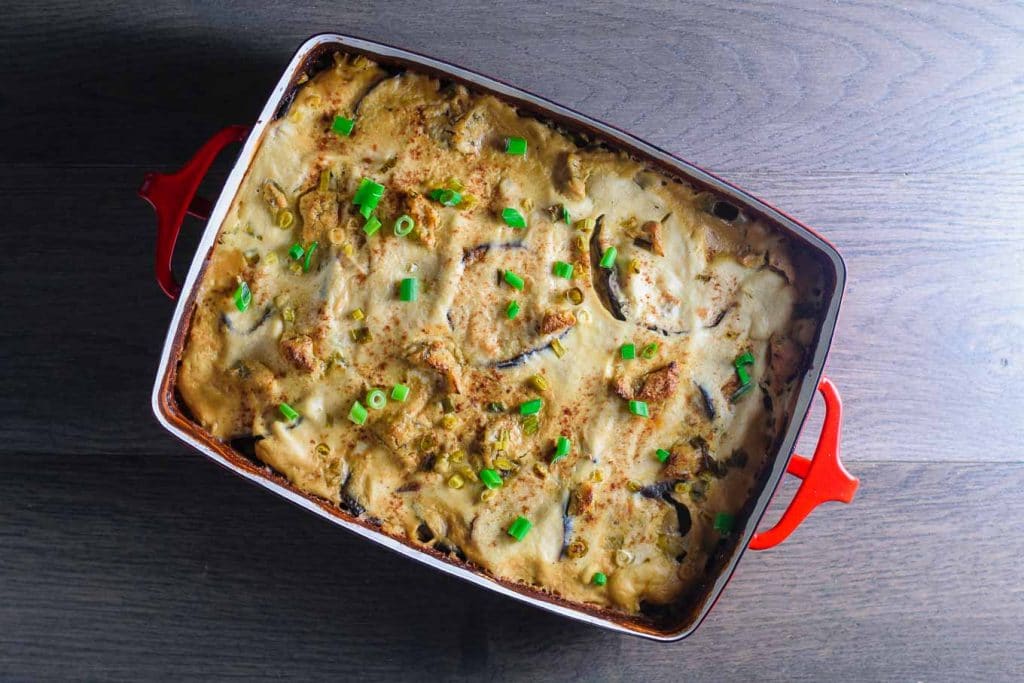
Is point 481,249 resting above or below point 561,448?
above

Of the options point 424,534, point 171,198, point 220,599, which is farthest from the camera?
point 220,599

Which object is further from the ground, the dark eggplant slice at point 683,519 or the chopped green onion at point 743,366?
the chopped green onion at point 743,366

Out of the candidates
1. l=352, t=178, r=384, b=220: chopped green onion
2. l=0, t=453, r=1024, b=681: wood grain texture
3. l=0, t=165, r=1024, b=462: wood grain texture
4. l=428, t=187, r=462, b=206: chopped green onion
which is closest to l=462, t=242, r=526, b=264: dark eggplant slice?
l=428, t=187, r=462, b=206: chopped green onion

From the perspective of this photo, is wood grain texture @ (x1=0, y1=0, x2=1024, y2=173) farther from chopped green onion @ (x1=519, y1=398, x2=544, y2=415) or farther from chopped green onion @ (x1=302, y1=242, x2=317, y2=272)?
chopped green onion @ (x1=519, y1=398, x2=544, y2=415)

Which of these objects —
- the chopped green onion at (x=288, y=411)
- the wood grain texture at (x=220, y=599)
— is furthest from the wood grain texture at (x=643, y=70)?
the wood grain texture at (x=220, y=599)

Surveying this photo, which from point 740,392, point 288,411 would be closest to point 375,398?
point 288,411

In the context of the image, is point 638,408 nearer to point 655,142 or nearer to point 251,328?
point 655,142

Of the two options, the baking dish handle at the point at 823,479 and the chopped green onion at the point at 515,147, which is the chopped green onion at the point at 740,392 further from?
the chopped green onion at the point at 515,147
